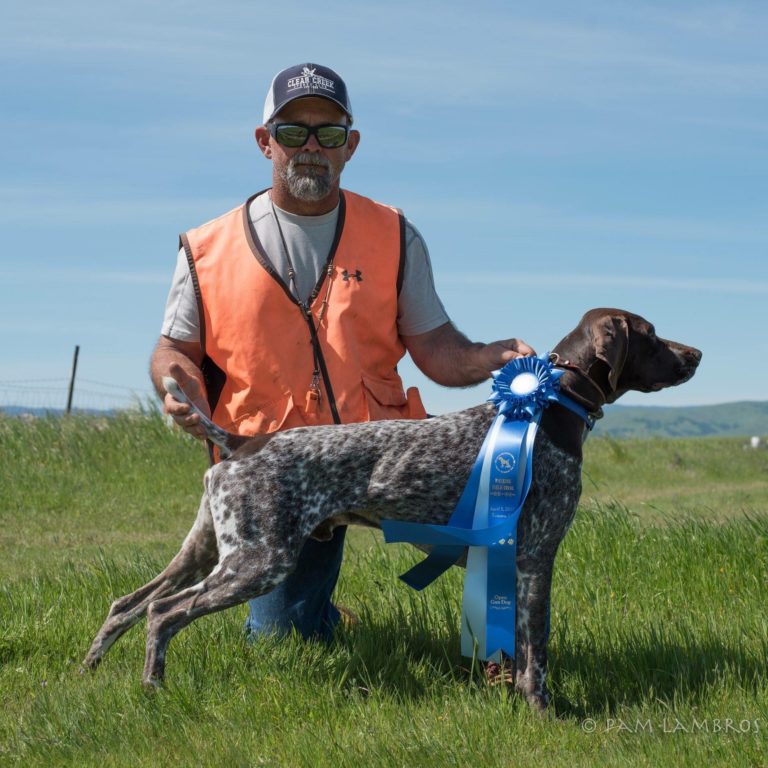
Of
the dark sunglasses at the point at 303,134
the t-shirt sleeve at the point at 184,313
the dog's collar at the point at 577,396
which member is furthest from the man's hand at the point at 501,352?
the t-shirt sleeve at the point at 184,313

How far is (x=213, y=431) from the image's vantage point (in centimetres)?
448

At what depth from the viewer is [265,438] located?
14.6 ft

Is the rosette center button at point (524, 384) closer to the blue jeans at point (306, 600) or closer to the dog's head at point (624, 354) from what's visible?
the dog's head at point (624, 354)

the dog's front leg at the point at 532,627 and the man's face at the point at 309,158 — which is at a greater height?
the man's face at the point at 309,158

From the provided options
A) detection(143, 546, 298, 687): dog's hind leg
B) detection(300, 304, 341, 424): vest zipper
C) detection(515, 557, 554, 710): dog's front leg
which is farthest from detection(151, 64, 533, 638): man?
detection(515, 557, 554, 710): dog's front leg

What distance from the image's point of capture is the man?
4949 millimetres

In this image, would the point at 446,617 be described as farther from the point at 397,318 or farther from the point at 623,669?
the point at 397,318

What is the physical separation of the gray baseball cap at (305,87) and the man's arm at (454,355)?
1138 millimetres

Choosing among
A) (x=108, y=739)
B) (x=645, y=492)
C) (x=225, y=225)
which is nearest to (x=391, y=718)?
(x=108, y=739)

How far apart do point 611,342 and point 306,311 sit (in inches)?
54.6

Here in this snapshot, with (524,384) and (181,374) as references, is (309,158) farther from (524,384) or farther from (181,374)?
(524,384)

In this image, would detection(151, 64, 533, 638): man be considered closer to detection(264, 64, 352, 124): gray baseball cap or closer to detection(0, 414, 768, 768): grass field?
detection(264, 64, 352, 124): gray baseball cap

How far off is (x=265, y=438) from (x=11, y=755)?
1502mm

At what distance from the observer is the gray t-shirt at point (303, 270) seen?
16.7 feet
